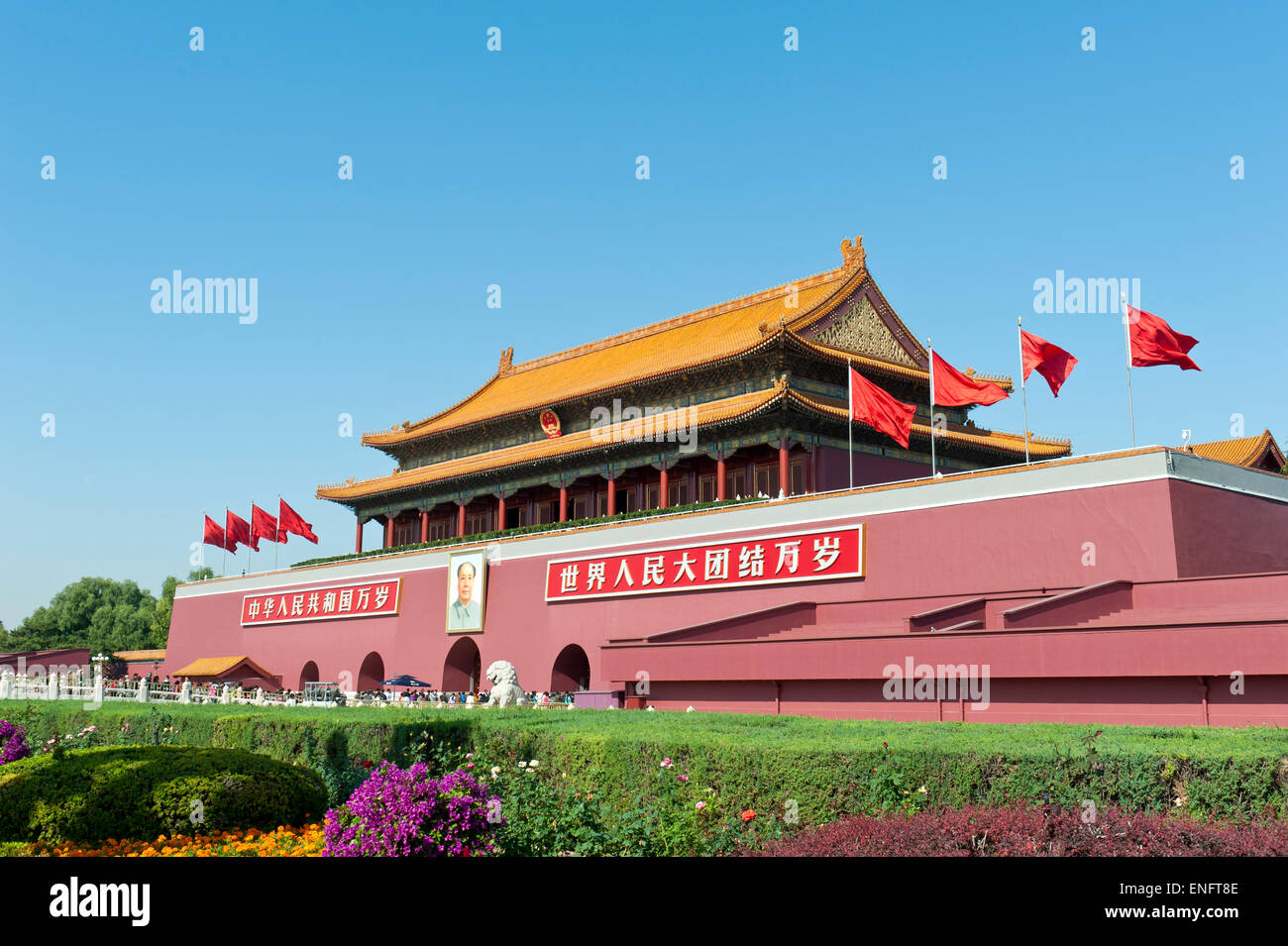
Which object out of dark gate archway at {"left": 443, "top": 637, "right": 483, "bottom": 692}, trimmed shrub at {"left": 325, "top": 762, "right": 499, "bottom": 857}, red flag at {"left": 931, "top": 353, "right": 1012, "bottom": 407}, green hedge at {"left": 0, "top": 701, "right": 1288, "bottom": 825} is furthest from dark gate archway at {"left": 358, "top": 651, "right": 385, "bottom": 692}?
trimmed shrub at {"left": 325, "top": 762, "right": 499, "bottom": 857}

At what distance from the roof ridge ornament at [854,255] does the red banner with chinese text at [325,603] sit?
16.6m

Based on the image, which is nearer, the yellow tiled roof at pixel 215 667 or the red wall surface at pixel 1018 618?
the red wall surface at pixel 1018 618

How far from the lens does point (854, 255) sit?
32.6m

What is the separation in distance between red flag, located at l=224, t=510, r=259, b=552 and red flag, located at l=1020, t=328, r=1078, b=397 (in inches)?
1147

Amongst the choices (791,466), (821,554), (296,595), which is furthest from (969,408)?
(296,595)

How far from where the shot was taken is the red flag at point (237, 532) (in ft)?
133

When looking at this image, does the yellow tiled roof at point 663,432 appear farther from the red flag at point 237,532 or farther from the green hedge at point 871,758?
the green hedge at point 871,758

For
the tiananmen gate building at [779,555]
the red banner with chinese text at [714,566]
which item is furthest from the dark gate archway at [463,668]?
the red banner with chinese text at [714,566]

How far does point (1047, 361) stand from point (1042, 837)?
1638 centimetres

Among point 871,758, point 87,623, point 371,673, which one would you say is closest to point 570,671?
point 371,673

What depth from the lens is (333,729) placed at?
13844 millimetres

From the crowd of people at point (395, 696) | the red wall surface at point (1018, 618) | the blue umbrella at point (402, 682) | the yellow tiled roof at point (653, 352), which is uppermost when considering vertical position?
the yellow tiled roof at point (653, 352)

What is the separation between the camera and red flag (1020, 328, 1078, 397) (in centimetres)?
2102

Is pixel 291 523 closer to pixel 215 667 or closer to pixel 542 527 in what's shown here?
pixel 215 667
